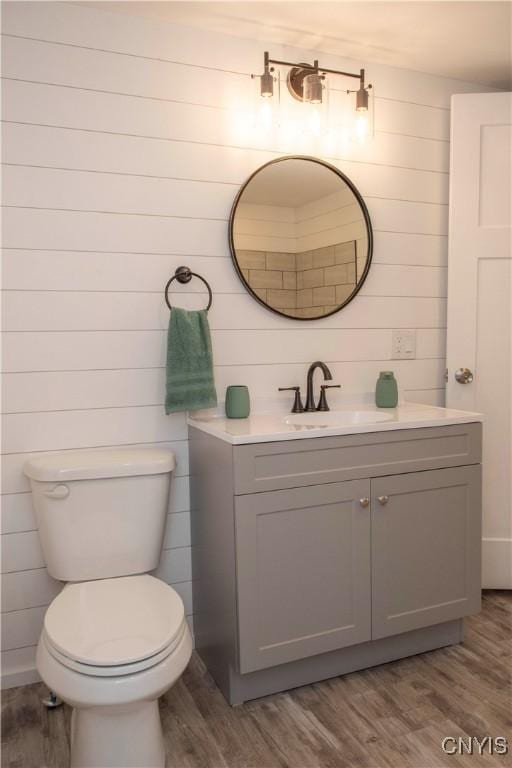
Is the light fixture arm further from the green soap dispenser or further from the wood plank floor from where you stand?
the wood plank floor

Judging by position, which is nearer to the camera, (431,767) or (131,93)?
(431,767)

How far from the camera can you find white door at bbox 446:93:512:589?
2.64 meters

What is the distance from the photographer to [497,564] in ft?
9.04

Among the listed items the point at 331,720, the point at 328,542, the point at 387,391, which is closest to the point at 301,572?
the point at 328,542

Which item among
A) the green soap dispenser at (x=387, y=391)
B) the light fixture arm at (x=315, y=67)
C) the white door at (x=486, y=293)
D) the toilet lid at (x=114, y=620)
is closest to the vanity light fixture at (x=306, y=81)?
the light fixture arm at (x=315, y=67)

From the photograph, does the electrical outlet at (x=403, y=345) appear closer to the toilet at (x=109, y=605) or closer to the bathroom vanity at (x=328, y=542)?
the bathroom vanity at (x=328, y=542)

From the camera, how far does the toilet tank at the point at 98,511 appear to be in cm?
192

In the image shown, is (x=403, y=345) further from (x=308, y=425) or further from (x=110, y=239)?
(x=110, y=239)

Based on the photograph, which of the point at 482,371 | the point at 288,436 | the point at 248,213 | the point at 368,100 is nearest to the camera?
the point at 288,436

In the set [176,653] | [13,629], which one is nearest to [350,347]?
[176,653]

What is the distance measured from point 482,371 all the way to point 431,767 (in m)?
1.62

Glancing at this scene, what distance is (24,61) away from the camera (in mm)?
2027

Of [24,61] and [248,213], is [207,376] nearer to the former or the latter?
[248,213]

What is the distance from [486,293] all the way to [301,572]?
59.7 inches
